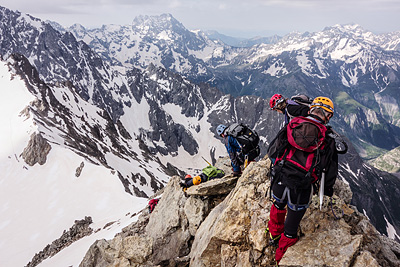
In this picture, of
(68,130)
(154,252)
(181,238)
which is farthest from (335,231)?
(68,130)

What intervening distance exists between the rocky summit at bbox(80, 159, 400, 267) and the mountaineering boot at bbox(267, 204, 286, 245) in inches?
24.2

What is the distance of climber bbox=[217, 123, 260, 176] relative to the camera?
13.4 m

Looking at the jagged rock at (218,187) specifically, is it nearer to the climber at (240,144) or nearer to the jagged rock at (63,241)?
the climber at (240,144)

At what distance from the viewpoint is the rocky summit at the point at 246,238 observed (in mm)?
8477

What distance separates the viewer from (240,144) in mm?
13539

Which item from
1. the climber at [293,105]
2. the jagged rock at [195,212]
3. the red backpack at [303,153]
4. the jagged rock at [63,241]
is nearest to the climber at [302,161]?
the red backpack at [303,153]

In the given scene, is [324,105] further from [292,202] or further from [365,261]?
[365,261]

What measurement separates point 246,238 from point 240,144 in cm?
521

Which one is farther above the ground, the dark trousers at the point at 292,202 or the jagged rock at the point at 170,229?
the dark trousers at the point at 292,202

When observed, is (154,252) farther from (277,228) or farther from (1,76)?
(1,76)

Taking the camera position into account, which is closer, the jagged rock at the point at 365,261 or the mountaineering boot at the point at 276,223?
the jagged rock at the point at 365,261

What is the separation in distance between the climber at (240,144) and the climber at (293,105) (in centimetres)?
315

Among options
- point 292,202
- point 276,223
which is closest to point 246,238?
point 276,223

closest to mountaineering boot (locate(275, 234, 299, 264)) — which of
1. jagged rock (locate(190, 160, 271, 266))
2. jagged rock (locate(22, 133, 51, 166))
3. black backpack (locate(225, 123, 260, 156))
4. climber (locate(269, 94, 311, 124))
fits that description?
jagged rock (locate(190, 160, 271, 266))
